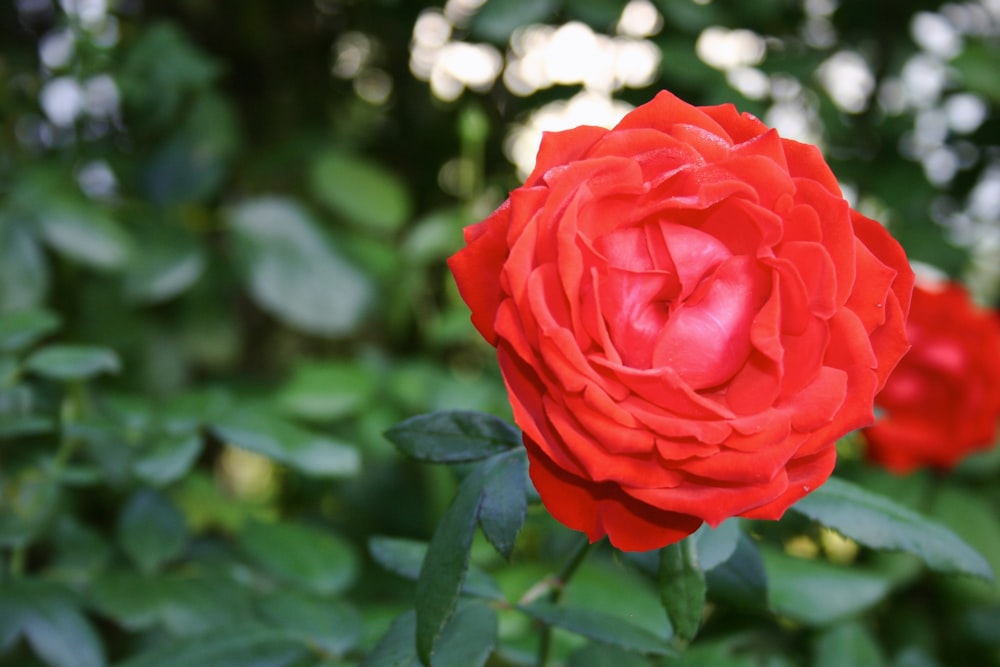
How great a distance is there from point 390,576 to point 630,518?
0.86 m

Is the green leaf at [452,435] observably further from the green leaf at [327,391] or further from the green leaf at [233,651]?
the green leaf at [327,391]

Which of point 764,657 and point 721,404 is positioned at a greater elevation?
point 721,404

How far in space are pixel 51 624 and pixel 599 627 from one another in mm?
502

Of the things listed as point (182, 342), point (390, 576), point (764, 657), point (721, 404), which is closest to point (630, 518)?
point (721, 404)

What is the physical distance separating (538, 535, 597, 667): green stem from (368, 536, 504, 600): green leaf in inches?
1.5

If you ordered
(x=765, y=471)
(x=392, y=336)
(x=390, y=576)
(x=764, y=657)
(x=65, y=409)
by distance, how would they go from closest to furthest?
(x=765, y=471) → (x=65, y=409) → (x=764, y=657) → (x=390, y=576) → (x=392, y=336)

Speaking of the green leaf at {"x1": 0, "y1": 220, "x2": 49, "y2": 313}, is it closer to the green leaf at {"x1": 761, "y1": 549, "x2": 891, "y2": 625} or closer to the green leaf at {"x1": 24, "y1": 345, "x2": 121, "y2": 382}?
the green leaf at {"x1": 24, "y1": 345, "x2": 121, "y2": 382}

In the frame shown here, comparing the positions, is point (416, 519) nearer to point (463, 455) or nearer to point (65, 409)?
point (65, 409)

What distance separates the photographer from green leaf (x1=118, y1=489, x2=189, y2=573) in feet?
2.85

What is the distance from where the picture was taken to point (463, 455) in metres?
0.50

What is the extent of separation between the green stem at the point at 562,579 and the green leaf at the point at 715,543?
74 mm

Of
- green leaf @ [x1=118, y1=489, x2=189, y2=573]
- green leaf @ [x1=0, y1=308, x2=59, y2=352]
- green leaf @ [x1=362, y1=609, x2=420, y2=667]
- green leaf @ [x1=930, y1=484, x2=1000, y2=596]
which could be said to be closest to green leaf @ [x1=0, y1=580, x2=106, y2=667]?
green leaf @ [x1=118, y1=489, x2=189, y2=573]

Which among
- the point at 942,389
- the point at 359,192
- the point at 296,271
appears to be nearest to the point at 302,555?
the point at 296,271

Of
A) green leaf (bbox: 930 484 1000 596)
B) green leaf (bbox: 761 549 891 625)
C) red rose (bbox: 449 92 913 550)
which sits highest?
red rose (bbox: 449 92 913 550)
